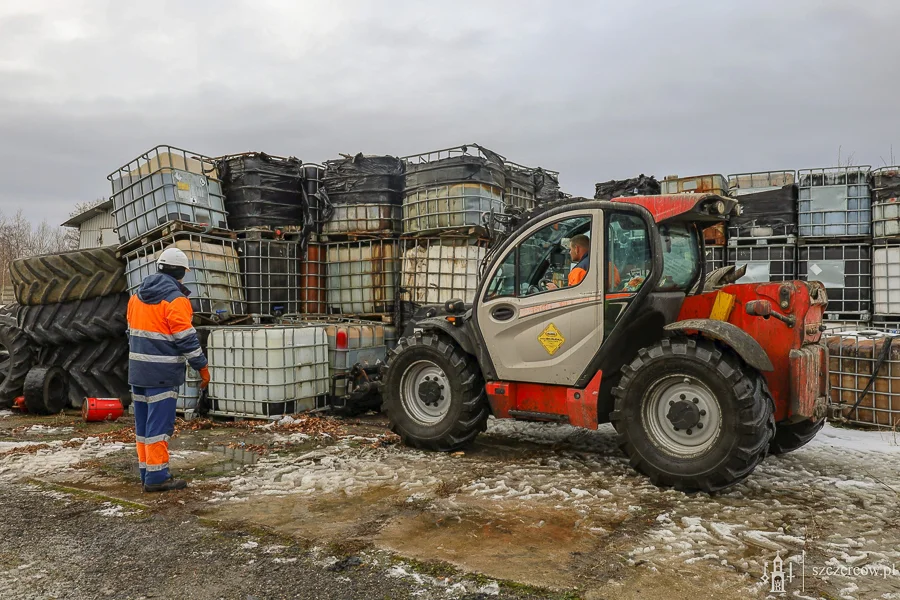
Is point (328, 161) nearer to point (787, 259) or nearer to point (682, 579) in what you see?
point (787, 259)

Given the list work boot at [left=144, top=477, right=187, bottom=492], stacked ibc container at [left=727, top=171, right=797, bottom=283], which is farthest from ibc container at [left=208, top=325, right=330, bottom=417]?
stacked ibc container at [left=727, top=171, right=797, bottom=283]

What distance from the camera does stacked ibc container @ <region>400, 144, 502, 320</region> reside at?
29.4 feet

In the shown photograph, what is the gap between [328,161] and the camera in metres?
10.2

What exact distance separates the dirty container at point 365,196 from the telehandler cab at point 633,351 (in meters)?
3.74

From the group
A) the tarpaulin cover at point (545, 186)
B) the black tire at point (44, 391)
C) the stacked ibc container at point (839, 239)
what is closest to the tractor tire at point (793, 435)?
the stacked ibc container at point (839, 239)

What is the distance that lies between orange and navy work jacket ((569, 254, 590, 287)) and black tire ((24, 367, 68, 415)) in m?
7.65

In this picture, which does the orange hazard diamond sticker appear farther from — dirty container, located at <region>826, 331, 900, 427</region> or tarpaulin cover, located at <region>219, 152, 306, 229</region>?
tarpaulin cover, located at <region>219, 152, 306, 229</region>

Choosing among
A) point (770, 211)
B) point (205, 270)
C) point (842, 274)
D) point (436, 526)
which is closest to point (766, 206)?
point (770, 211)

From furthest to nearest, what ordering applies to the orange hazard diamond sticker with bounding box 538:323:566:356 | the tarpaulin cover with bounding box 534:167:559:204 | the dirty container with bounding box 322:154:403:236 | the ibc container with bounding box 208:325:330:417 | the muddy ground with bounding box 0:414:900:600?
the tarpaulin cover with bounding box 534:167:559:204
the dirty container with bounding box 322:154:403:236
the ibc container with bounding box 208:325:330:417
the orange hazard diamond sticker with bounding box 538:323:566:356
the muddy ground with bounding box 0:414:900:600

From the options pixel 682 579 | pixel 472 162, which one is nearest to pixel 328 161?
pixel 472 162

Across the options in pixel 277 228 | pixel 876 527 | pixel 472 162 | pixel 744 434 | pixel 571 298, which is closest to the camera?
pixel 876 527

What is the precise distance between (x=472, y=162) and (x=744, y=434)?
5570 millimetres

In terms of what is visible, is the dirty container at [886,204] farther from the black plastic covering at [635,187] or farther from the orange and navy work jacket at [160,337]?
the orange and navy work jacket at [160,337]

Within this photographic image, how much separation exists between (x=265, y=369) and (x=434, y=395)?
2669 millimetres
